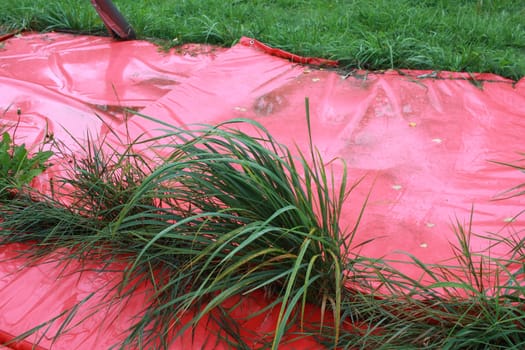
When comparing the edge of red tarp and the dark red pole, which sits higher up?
the dark red pole

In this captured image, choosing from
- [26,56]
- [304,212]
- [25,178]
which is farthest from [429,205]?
[26,56]

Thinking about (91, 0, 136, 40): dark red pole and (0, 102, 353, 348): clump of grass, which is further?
(91, 0, 136, 40): dark red pole

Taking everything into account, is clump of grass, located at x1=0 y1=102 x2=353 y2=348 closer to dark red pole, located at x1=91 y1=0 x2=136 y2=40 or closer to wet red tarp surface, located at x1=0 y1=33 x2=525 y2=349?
wet red tarp surface, located at x1=0 y1=33 x2=525 y2=349

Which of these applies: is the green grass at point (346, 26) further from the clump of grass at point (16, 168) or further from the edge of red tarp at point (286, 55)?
the clump of grass at point (16, 168)

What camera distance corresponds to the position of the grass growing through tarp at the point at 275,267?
1.58 meters

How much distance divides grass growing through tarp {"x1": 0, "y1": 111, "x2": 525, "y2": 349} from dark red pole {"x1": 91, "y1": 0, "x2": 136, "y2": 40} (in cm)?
241

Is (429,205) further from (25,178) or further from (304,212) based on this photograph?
(25,178)

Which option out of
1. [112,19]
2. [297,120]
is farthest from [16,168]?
[112,19]

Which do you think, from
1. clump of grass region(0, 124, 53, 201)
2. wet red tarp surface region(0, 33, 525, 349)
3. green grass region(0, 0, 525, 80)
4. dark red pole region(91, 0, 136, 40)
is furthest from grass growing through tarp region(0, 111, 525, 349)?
dark red pole region(91, 0, 136, 40)

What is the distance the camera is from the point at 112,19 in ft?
13.5

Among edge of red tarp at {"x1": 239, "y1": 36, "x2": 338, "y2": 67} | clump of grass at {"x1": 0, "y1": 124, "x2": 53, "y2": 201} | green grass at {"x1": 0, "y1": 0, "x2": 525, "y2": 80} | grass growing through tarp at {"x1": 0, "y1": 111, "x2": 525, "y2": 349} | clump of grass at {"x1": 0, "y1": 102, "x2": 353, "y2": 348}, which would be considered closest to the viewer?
grass growing through tarp at {"x1": 0, "y1": 111, "x2": 525, "y2": 349}

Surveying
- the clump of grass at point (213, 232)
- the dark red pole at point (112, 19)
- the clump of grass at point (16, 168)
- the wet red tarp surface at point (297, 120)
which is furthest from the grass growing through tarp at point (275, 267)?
the dark red pole at point (112, 19)

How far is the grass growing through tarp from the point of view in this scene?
1.58 m

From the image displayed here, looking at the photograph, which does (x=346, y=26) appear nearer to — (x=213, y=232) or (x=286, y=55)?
(x=286, y=55)
